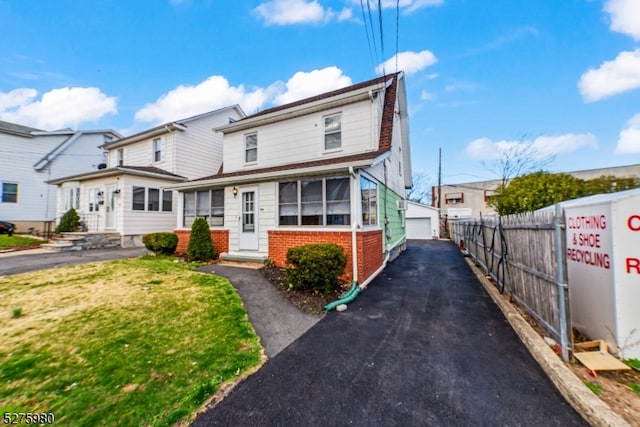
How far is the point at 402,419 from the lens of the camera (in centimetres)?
225

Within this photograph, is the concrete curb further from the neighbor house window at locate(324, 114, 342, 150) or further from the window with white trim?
the window with white trim

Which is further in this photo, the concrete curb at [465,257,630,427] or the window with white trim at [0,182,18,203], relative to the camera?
the window with white trim at [0,182,18,203]

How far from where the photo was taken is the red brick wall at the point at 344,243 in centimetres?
651

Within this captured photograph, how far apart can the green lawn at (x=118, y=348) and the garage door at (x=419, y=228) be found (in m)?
21.4

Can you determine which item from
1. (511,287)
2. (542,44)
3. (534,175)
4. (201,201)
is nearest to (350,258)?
(511,287)

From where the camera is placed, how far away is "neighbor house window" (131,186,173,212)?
1254 cm

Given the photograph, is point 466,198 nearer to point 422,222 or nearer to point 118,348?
point 422,222

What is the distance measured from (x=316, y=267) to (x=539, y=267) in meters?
3.87

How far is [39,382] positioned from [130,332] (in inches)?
43.8

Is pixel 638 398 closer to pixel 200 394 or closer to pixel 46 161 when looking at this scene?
pixel 200 394

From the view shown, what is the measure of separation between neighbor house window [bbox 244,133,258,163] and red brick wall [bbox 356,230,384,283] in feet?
19.2

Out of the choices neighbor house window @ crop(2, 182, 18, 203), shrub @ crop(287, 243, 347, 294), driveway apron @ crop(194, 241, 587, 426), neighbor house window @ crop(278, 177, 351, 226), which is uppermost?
neighbor house window @ crop(2, 182, 18, 203)

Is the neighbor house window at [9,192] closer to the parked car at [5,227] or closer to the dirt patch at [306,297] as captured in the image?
the parked car at [5,227]

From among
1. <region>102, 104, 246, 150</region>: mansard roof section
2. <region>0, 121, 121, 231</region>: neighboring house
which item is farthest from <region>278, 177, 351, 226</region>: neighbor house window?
<region>0, 121, 121, 231</region>: neighboring house
